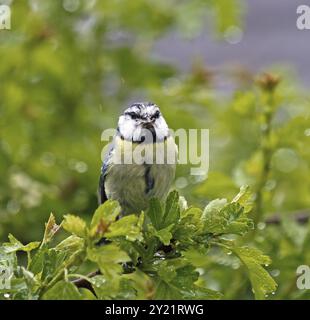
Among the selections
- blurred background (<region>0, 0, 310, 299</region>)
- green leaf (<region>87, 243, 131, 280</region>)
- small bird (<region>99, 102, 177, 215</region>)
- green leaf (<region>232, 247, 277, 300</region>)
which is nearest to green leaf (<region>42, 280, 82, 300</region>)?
green leaf (<region>87, 243, 131, 280</region>)

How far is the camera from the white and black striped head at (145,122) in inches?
61.5

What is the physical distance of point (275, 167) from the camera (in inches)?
86.7

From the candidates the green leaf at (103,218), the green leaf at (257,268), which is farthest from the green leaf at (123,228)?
the green leaf at (257,268)

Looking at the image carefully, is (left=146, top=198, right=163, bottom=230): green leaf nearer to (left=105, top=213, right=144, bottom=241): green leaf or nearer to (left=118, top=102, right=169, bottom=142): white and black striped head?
(left=105, top=213, right=144, bottom=241): green leaf

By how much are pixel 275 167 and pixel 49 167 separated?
675 millimetres

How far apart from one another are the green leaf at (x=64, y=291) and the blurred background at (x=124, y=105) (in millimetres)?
738

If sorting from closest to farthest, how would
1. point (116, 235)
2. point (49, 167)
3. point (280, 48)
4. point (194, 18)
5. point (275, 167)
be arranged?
point (116, 235) → point (275, 167) → point (49, 167) → point (194, 18) → point (280, 48)

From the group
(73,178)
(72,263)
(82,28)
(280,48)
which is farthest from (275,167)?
(280,48)

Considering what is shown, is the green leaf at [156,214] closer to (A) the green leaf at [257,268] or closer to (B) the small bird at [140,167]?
(A) the green leaf at [257,268]

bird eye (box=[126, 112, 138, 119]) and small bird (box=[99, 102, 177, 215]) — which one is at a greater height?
bird eye (box=[126, 112, 138, 119])

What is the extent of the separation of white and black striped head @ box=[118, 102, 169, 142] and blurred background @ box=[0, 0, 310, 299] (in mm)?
344

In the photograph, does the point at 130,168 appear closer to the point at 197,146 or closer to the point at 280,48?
the point at 197,146

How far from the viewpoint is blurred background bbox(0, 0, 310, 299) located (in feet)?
6.63

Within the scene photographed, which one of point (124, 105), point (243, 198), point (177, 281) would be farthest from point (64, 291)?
point (124, 105)
